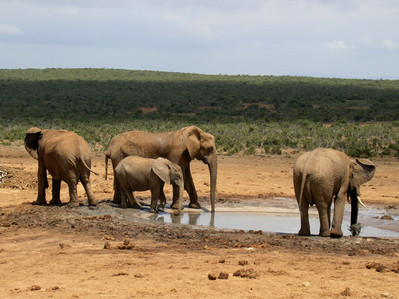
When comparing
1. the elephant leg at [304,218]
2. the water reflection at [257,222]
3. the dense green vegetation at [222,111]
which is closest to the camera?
the elephant leg at [304,218]

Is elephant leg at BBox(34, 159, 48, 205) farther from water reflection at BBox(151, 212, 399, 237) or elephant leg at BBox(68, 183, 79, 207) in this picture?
water reflection at BBox(151, 212, 399, 237)

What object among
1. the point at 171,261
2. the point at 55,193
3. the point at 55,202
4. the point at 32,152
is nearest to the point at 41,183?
the point at 55,193

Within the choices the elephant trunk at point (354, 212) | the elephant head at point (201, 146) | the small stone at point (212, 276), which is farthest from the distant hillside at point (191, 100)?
the small stone at point (212, 276)

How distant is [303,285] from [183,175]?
757cm

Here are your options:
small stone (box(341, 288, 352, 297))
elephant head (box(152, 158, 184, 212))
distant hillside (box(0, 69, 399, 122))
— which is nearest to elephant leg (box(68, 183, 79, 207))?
elephant head (box(152, 158, 184, 212))

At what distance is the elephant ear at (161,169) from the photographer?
1427 centimetres

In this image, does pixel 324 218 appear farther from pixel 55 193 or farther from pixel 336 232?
pixel 55 193

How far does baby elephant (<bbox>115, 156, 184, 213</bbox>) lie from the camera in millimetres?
14367

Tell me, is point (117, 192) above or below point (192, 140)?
below

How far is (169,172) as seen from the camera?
47.3 ft

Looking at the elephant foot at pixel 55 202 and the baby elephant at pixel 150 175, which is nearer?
the baby elephant at pixel 150 175

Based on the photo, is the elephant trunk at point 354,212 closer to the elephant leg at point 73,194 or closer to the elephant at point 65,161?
the elephant at point 65,161

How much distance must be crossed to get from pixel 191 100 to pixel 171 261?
5266 centimetres

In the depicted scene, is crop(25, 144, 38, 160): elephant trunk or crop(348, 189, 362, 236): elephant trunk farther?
crop(25, 144, 38, 160): elephant trunk
